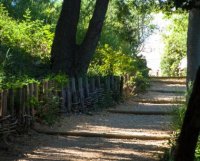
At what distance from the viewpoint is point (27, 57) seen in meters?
16.2

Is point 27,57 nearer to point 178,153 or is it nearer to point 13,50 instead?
point 13,50

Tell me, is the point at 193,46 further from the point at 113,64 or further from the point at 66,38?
the point at 113,64

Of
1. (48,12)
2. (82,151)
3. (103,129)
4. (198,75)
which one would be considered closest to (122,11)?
(48,12)

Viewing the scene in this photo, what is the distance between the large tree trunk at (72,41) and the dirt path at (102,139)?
222 centimetres

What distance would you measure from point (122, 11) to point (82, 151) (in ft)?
40.6

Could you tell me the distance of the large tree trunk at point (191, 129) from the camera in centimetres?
432

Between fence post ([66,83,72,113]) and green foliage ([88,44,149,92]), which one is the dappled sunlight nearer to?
fence post ([66,83,72,113])

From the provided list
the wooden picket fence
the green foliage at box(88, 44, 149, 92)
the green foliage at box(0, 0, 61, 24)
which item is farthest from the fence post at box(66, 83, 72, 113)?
the green foliage at box(0, 0, 61, 24)

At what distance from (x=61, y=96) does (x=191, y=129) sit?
874 centimetres

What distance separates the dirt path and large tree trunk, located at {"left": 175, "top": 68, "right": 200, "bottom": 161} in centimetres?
391

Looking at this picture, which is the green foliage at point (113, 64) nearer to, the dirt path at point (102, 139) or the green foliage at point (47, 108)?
the dirt path at point (102, 139)

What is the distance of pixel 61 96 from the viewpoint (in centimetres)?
1291

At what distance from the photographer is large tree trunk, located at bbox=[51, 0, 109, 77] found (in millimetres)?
15891

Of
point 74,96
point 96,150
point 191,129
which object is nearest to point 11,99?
point 96,150
